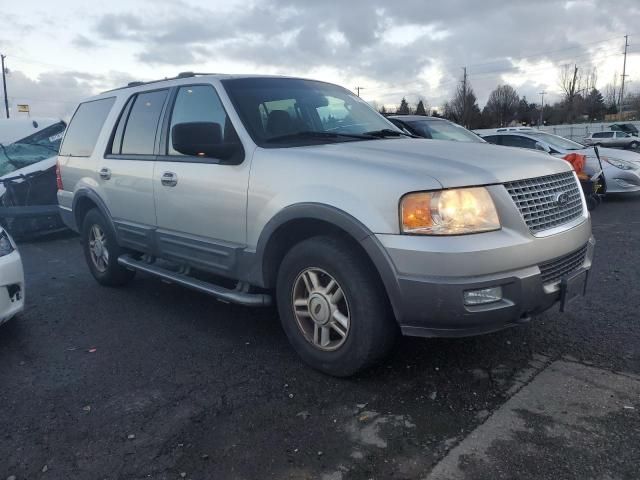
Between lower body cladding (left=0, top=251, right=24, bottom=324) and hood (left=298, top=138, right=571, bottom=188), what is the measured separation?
8.26 ft

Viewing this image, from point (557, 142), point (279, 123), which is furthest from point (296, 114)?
point (557, 142)

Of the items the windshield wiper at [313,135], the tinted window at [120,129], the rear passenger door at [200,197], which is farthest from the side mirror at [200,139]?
the tinted window at [120,129]

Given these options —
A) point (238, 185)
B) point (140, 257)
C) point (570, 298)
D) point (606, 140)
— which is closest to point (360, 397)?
point (570, 298)

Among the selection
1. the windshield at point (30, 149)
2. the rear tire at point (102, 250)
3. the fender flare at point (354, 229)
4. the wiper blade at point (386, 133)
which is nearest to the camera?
the fender flare at point (354, 229)

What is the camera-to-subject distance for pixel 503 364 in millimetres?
3543

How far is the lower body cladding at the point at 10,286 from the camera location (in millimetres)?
4195

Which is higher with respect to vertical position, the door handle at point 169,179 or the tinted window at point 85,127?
the tinted window at point 85,127

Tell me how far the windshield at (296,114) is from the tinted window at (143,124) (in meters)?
0.91

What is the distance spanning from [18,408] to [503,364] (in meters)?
2.97

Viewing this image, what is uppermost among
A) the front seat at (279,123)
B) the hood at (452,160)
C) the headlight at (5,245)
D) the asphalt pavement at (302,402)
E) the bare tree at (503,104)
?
the bare tree at (503,104)

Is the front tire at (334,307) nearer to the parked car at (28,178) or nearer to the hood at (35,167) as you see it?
the parked car at (28,178)

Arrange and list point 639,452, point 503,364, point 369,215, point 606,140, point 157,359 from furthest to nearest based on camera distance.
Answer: point 606,140
point 157,359
point 503,364
point 369,215
point 639,452

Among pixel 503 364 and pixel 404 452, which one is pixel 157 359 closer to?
pixel 404 452

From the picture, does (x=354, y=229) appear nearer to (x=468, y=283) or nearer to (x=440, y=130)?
(x=468, y=283)
